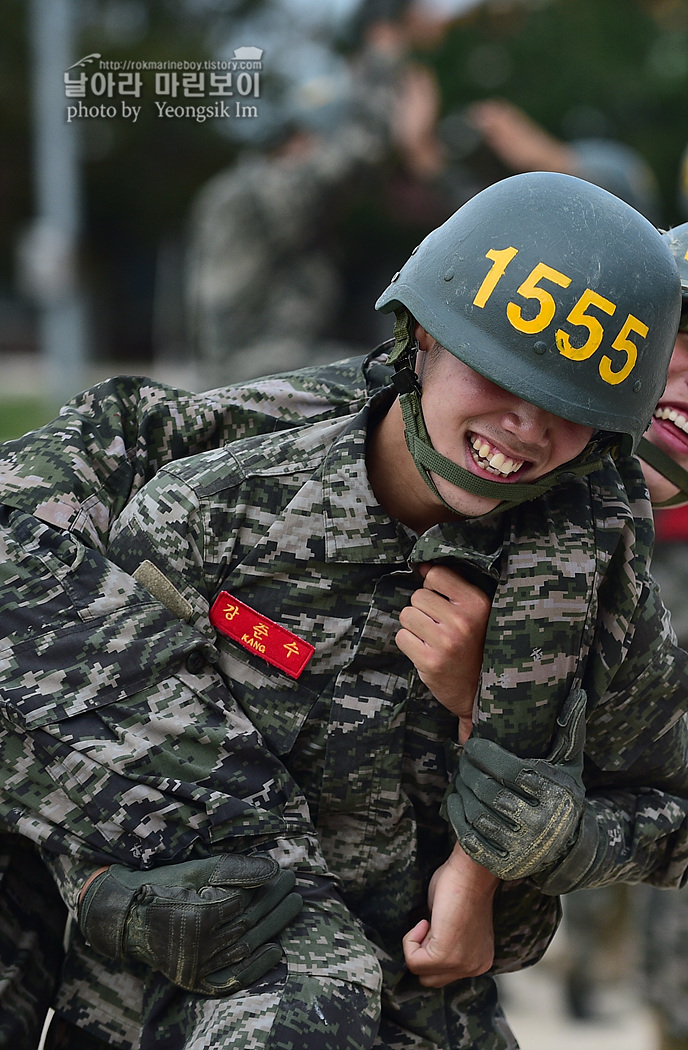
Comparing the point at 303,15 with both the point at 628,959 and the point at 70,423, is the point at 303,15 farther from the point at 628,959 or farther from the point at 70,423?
the point at 70,423

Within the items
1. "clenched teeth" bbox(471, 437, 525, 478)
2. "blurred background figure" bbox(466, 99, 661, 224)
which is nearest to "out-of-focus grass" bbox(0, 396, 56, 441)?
"blurred background figure" bbox(466, 99, 661, 224)

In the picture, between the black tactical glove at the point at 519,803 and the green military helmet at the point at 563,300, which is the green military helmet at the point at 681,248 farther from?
the black tactical glove at the point at 519,803

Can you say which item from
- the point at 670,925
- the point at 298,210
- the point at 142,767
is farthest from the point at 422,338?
the point at 298,210

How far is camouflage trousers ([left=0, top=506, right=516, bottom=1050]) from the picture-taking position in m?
2.53

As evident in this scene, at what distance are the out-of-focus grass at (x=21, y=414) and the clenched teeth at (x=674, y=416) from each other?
39.8 ft

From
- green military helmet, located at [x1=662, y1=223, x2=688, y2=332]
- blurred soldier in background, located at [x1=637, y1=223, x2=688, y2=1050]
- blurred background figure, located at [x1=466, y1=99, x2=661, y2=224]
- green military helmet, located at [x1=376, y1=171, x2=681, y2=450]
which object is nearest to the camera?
green military helmet, located at [x1=376, y1=171, x2=681, y2=450]

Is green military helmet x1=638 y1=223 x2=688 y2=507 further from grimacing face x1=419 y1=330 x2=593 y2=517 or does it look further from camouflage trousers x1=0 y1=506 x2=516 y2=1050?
camouflage trousers x1=0 y1=506 x2=516 y2=1050

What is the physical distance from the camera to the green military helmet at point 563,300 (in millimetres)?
2422

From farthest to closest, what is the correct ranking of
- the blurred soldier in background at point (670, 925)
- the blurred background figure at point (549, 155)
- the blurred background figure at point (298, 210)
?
1. the blurred background figure at point (549, 155)
2. the blurred background figure at point (298, 210)
3. the blurred soldier in background at point (670, 925)

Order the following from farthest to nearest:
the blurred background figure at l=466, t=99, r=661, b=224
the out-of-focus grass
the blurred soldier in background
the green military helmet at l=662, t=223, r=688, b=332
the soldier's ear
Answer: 1. the out-of-focus grass
2. the blurred background figure at l=466, t=99, r=661, b=224
3. the blurred soldier in background
4. the green military helmet at l=662, t=223, r=688, b=332
5. the soldier's ear

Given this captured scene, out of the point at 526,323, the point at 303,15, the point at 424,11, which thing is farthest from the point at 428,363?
the point at 303,15

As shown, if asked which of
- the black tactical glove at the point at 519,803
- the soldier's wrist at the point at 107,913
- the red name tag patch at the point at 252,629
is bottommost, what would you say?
the soldier's wrist at the point at 107,913

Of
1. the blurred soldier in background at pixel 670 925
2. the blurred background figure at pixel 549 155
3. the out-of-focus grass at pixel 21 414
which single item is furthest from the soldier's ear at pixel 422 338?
the out-of-focus grass at pixel 21 414

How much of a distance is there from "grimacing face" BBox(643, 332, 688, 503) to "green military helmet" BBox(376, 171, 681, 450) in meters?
0.68
